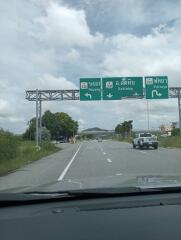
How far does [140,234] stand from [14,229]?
0.94 metres

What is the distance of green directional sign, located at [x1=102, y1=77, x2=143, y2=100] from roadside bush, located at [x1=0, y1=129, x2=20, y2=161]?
12.4 metres

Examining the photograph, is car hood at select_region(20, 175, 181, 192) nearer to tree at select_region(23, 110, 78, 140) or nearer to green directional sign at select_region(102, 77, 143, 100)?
green directional sign at select_region(102, 77, 143, 100)

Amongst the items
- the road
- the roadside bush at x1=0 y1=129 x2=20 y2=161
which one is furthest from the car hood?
the roadside bush at x1=0 y1=129 x2=20 y2=161

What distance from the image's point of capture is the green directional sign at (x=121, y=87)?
47094 mm

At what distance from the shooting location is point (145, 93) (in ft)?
155

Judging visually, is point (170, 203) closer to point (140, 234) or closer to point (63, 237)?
point (140, 234)

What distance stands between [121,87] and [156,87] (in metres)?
3.29

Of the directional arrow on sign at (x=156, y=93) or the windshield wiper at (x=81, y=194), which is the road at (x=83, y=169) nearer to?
the windshield wiper at (x=81, y=194)

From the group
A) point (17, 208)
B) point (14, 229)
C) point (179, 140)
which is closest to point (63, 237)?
point (14, 229)

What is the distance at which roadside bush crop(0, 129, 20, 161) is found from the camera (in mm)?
32741

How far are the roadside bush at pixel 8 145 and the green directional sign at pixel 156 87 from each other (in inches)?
592

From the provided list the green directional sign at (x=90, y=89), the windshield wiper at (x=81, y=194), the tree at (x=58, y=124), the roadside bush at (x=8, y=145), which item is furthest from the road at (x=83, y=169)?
the tree at (x=58, y=124)

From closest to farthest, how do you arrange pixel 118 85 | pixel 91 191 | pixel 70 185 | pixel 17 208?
pixel 17 208
pixel 91 191
pixel 70 185
pixel 118 85

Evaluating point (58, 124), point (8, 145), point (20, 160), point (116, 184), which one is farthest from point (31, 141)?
point (58, 124)
